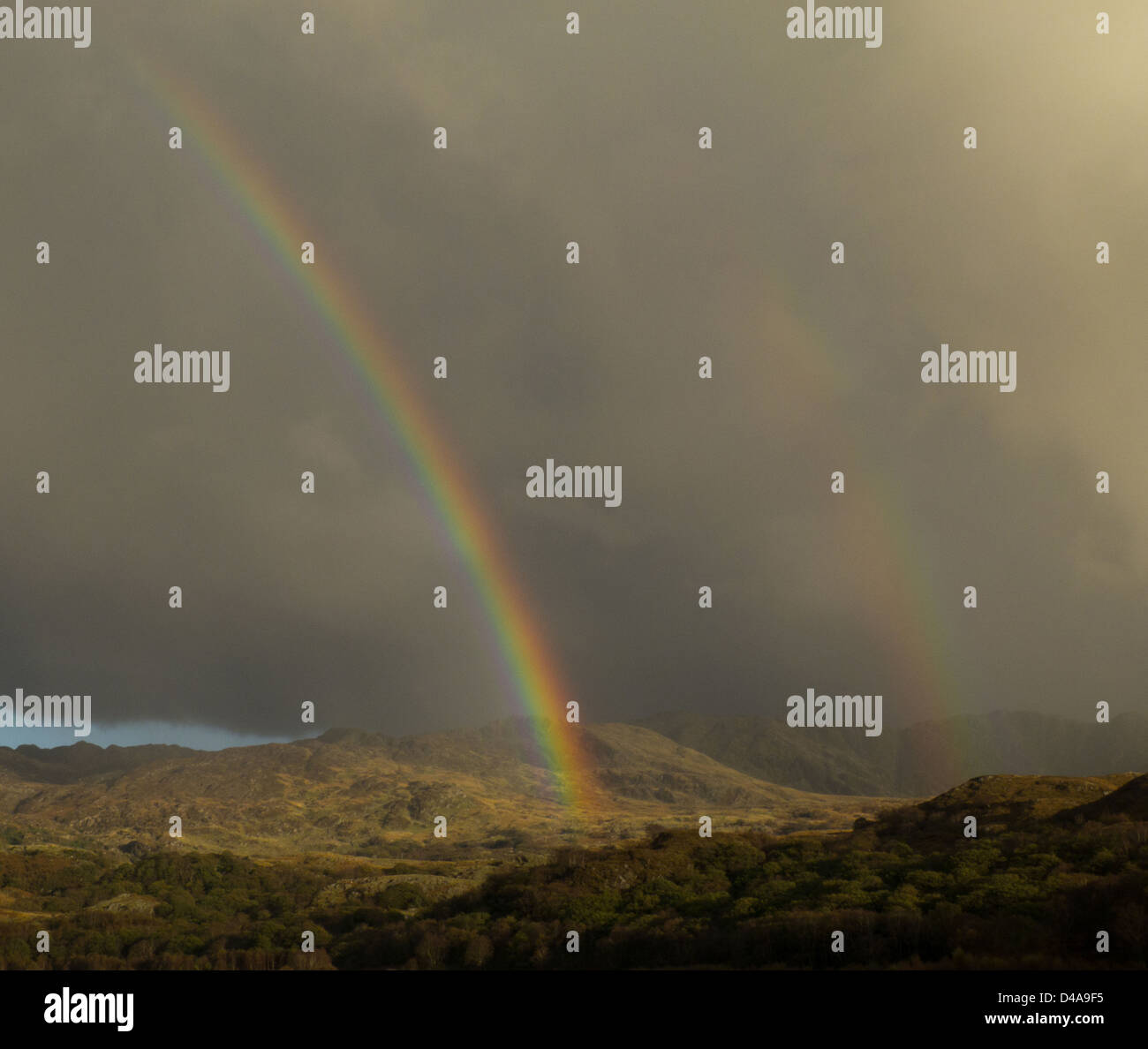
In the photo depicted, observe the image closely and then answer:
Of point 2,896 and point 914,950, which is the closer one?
point 914,950

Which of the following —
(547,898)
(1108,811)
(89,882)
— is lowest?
(89,882)

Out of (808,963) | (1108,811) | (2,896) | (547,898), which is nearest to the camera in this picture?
(808,963)
